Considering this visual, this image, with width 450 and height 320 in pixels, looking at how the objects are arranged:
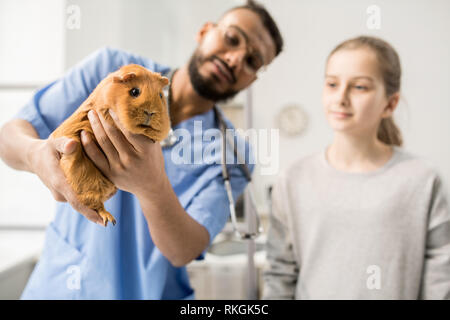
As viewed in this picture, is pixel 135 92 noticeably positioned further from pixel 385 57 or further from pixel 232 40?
pixel 385 57

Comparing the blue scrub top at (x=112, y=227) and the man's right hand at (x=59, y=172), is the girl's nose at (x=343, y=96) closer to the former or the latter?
the blue scrub top at (x=112, y=227)

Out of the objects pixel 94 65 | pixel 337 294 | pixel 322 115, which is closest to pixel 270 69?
pixel 322 115

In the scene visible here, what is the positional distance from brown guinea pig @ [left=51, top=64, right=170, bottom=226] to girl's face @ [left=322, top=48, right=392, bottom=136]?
307 millimetres

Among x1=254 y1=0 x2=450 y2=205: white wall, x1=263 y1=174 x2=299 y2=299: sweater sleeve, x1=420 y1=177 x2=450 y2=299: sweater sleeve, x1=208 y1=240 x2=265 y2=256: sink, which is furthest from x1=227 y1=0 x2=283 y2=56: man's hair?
x1=208 y1=240 x2=265 y2=256: sink

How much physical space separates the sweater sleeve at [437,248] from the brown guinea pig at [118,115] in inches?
19.8

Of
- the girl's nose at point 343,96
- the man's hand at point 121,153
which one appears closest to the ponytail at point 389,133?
the girl's nose at point 343,96

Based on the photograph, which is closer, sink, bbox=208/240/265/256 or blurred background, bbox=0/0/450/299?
blurred background, bbox=0/0/450/299

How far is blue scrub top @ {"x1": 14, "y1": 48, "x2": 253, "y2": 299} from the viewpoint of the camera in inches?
15.1

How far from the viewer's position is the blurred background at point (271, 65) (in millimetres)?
444

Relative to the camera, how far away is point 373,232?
1.55ft

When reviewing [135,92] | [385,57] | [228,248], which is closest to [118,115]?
[135,92]

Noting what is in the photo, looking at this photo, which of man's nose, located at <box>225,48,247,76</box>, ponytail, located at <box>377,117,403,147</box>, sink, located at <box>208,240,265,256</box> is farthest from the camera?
sink, located at <box>208,240,265,256</box>

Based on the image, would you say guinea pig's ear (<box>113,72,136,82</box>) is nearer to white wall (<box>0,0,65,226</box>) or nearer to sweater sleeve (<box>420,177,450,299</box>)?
white wall (<box>0,0,65,226</box>)

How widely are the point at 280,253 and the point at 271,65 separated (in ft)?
1.17
